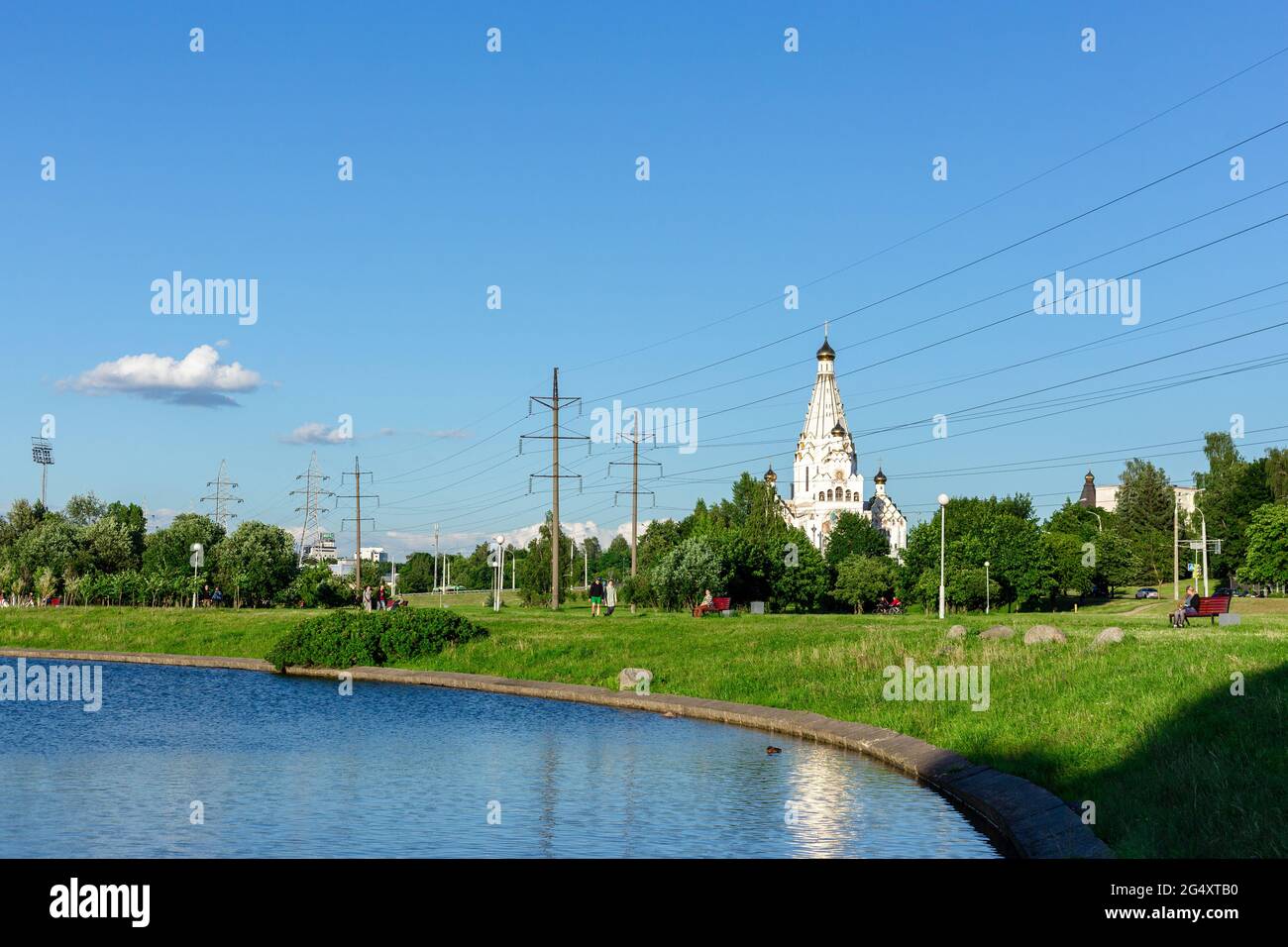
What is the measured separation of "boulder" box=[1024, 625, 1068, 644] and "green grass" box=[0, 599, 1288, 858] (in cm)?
47

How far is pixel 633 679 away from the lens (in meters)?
38.6

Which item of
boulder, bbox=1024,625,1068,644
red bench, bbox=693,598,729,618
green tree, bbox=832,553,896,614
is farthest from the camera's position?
green tree, bbox=832,553,896,614

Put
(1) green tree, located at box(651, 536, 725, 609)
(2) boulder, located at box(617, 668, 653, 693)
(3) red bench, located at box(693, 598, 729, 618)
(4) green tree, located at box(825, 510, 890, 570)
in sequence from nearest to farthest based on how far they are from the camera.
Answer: (2) boulder, located at box(617, 668, 653, 693)
(3) red bench, located at box(693, 598, 729, 618)
(1) green tree, located at box(651, 536, 725, 609)
(4) green tree, located at box(825, 510, 890, 570)

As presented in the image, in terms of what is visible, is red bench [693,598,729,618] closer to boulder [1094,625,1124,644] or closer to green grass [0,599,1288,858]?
green grass [0,599,1288,858]

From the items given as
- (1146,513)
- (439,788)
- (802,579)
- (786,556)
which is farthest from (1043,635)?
(1146,513)

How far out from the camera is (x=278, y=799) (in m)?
21.3

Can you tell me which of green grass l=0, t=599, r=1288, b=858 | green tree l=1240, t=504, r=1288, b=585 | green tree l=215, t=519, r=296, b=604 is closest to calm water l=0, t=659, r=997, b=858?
green grass l=0, t=599, r=1288, b=858

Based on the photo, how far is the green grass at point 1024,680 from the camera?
56.5 ft

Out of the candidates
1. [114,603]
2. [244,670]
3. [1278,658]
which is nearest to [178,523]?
[114,603]

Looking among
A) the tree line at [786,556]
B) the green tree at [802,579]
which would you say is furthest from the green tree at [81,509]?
the green tree at [802,579]

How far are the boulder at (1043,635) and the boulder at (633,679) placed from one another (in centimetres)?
1149

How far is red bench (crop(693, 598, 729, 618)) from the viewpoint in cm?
6128
